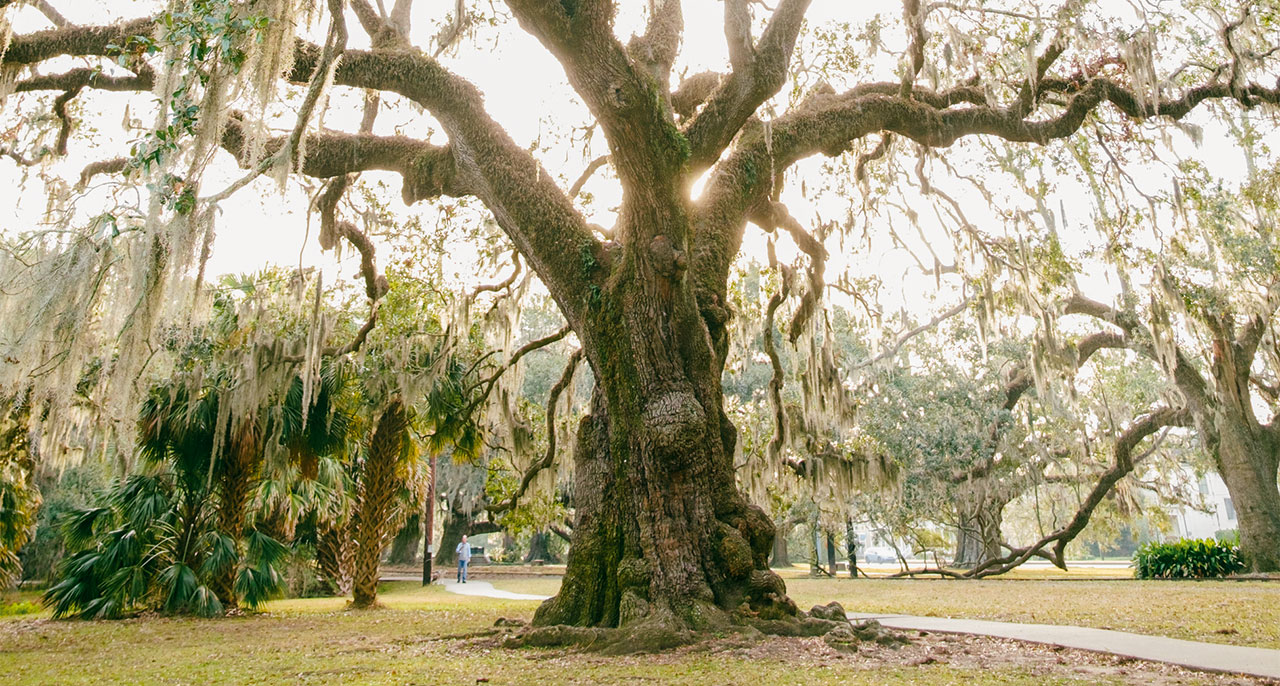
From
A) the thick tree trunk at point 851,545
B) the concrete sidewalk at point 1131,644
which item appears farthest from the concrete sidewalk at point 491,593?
the thick tree trunk at point 851,545

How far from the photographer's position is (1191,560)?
46.5 feet

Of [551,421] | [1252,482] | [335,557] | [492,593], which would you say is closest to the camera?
[551,421]

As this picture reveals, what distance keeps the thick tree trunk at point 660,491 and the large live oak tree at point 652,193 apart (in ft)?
0.05

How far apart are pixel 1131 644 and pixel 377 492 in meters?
9.13

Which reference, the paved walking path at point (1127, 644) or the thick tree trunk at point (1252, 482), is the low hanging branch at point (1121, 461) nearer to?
the thick tree trunk at point (1252, 482)

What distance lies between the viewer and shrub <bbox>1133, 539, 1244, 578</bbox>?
13.8 m

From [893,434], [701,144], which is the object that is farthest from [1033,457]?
[701,144]

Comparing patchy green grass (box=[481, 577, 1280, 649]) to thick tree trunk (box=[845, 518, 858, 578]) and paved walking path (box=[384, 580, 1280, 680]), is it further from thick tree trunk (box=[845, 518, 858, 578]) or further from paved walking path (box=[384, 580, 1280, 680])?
thick tree trunk (box=[845, 518, 858, 578])

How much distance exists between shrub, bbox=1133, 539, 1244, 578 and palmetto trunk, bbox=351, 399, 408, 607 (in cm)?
1452

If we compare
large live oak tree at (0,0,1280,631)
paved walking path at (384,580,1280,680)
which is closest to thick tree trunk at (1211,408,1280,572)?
large live oak tree at (0,0,1280,631)

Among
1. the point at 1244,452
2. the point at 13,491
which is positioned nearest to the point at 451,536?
the point at 13,491

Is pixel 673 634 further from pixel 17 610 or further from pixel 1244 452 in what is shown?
pixel 1244 452

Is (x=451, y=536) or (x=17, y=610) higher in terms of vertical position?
(x=451, y=536)

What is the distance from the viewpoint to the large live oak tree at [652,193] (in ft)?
17.2
